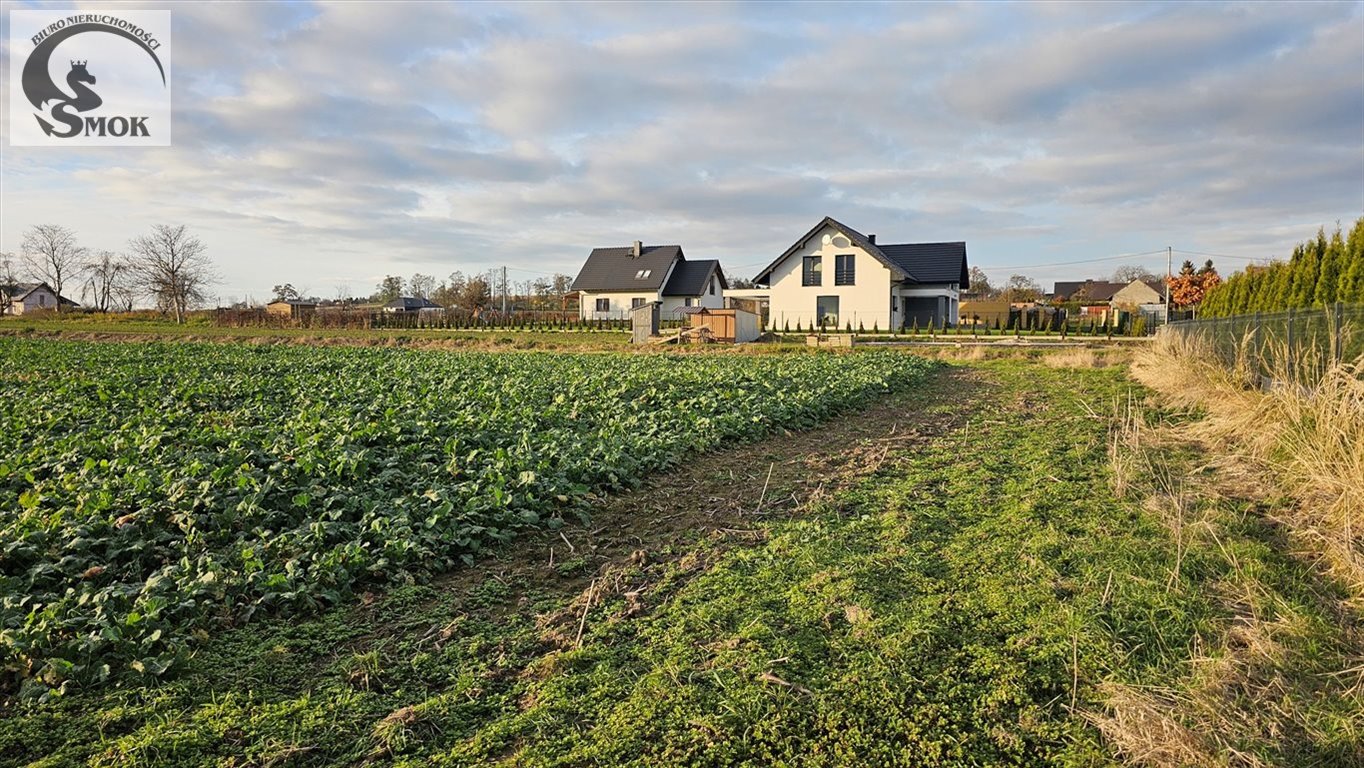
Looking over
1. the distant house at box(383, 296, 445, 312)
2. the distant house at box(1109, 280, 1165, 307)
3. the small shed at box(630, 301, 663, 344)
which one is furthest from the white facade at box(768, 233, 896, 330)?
the distant house at box(1109, 280, 1165, 307)

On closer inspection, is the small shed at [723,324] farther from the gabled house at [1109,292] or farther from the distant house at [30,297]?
the distant house at [30,297]

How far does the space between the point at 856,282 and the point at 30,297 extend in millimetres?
91079

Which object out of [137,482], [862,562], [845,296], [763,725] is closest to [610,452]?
[862,562]

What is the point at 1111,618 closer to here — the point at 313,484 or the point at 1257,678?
the point at 1257,678

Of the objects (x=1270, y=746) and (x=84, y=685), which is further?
(x=84, y=685)

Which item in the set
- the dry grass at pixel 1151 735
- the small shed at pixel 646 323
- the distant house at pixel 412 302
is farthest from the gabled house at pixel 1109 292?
the dry grass at pixel 1151 735

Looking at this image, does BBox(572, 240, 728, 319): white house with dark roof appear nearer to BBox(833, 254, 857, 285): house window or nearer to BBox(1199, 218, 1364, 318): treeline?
BBox(833, 254, 857, 285): house window

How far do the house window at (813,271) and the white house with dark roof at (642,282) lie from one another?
1131 cm

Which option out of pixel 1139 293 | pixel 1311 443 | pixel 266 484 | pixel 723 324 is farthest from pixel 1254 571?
pixel 1139 293

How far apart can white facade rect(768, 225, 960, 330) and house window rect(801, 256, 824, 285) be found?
78mm

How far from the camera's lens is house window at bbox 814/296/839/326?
3847 cm

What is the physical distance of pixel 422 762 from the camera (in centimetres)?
251

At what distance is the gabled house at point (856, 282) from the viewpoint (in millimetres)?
37938

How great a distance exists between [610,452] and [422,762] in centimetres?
413
